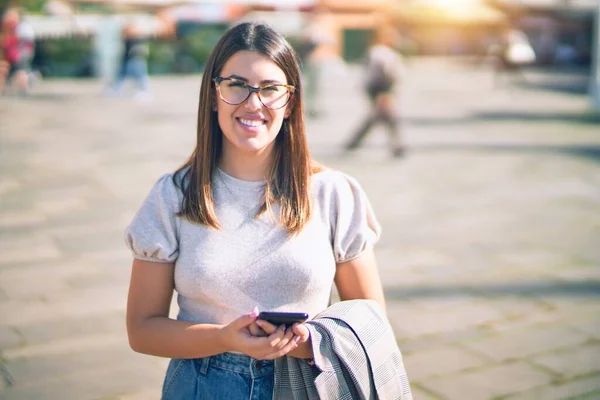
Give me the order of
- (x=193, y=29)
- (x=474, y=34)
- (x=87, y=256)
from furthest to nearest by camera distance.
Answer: (x=474, y=34) < (x=193, y=29) < (x=87, y=256)

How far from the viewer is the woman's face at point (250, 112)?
185 cm

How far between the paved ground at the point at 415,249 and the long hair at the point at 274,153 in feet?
5.59

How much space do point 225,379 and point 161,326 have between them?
216mm

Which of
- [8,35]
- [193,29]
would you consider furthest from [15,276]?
[193,29]

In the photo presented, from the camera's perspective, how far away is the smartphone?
161 centimetres

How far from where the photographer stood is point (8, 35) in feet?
46.9

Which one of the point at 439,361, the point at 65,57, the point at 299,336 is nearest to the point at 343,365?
the point at 299,336

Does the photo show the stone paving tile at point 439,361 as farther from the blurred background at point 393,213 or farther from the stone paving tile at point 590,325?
the stone paving tile at point 590,325

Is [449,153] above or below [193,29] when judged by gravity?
below

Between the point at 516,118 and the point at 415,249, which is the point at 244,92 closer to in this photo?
the point at 415,249

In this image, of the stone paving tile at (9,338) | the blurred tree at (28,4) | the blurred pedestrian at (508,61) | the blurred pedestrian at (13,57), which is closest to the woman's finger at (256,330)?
the stone paving tile at (9,338)

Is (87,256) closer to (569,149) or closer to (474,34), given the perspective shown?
(569,149)

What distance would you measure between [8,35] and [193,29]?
11370mm

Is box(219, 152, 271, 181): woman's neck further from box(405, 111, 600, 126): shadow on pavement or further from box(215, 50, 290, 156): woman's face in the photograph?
box(405, 111, 600, 126): shadow on pavement
